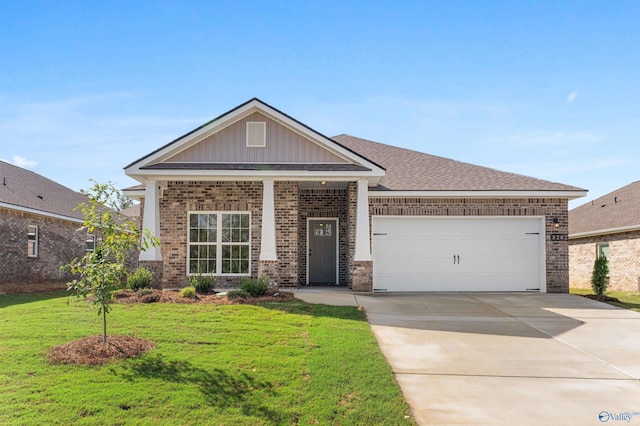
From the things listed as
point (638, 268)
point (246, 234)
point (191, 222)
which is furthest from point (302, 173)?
point (638, 268)

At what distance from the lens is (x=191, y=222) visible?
1438 centimetres

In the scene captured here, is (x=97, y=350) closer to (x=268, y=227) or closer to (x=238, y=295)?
(x=238, y=295)

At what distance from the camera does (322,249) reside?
1562 centimetres

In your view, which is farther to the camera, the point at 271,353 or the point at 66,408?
the point at 271,353

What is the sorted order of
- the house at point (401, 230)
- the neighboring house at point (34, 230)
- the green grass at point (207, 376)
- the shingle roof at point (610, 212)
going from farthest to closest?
1. the shingle roof at point (610, 212)
2. the neighboring house at point (34, 230)
3. the house at point (401, 230)
4. the green grass at point (207, 376)

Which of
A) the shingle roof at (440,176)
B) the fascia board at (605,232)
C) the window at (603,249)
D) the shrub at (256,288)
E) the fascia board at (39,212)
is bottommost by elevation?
the shrub at (256,288)

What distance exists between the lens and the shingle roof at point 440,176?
46.7 feet

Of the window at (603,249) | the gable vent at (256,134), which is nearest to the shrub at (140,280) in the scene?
the gable vent at (256,134)

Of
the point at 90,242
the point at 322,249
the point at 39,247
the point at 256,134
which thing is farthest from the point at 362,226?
the point at 90,242

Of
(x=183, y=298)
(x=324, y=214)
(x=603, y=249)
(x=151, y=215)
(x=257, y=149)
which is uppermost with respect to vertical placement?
(x=257, y=149)

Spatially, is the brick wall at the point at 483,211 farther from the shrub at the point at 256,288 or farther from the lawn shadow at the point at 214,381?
the lawn shadow at the point at 214,381

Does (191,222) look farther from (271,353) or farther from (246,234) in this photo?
(271,353)

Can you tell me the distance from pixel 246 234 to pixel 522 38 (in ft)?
31.1

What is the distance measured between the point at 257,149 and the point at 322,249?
A: 13.7 ft
